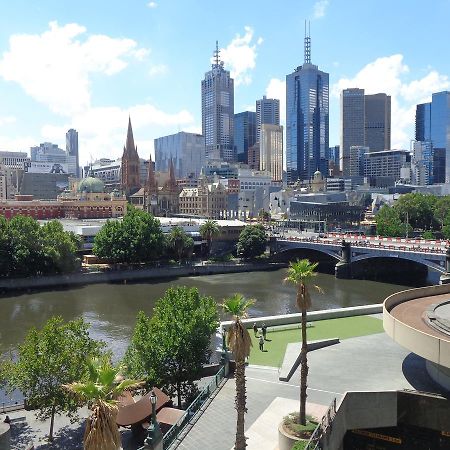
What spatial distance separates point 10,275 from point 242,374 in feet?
240

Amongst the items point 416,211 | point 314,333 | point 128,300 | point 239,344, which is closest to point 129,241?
point 128,300

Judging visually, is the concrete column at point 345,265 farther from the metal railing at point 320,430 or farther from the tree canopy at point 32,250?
the metal railing at point 320,430

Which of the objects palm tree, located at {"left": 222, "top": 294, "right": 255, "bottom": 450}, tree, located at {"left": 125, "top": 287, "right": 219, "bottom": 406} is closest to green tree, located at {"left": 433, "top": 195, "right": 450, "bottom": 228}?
tree, located at {"left": 125, "top": 287, "right": 219, "bottom": 406}

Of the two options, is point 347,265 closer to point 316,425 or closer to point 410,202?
point 410,202

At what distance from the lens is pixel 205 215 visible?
199000mm

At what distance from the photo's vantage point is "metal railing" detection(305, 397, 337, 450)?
21.6 metres

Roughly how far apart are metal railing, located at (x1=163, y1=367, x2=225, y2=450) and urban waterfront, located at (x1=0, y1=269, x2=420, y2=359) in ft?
64.9

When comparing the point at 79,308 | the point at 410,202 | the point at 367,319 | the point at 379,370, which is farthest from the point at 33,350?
the point at 410,202

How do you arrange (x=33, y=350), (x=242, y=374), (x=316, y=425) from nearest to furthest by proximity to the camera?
(x=242, y=374) < (x=316, y=425) < (x=33, y=350)

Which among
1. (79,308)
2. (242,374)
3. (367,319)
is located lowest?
(79,308)

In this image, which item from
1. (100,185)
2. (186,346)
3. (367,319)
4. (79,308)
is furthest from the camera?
(100,185)

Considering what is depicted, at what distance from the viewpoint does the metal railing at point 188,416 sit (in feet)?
79.8

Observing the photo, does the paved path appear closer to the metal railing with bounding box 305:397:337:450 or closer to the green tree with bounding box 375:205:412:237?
the metal railing with bounding box 305:397:337:450

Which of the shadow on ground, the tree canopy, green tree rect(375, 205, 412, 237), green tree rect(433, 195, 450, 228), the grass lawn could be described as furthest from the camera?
green tree rect(433, 195, 450, 228)
